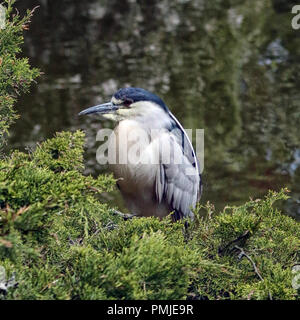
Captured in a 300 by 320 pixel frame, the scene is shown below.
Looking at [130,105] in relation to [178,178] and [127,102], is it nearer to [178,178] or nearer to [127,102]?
[127,102]

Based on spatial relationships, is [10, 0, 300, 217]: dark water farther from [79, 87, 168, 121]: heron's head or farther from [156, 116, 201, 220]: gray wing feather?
[79, 87, 168, 121]: heron's head

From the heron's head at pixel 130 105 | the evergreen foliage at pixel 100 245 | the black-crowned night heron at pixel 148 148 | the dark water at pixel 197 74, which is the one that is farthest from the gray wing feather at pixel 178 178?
the dark water at pixel 197 74

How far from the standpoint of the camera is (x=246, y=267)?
2.10 meters

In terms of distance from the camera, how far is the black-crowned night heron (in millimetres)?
3111

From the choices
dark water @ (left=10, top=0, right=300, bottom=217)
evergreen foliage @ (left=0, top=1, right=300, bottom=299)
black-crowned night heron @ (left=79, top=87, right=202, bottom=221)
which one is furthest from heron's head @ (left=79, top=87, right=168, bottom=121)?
dark water @ (left=10, top=0, right=300, bottom=217)

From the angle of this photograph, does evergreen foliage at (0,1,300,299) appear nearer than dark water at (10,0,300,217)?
Yes

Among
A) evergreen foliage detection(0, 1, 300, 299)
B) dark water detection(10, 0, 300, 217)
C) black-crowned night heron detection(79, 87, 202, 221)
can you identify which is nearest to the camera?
evergreen foliage detection(0, 1, 300, 299)

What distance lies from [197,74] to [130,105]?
468 cm

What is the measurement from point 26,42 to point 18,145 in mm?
3003

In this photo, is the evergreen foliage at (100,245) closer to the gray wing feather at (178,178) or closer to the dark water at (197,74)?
the gray wing feather at (178,178)

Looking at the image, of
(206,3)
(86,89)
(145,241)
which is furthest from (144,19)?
(145,241)

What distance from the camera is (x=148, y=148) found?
3.10m

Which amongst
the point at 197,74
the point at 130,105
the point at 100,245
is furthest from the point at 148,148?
the point at 197,74

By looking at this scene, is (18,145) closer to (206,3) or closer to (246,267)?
(246,267)
